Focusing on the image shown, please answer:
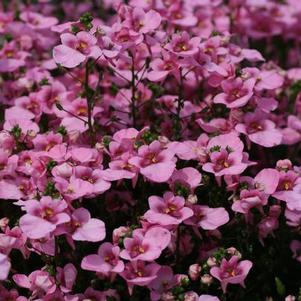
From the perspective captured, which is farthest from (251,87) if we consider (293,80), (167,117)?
(293,80)

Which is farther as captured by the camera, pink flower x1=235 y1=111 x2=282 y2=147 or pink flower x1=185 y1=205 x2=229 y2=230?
pink flower x1=235 y1=111 x2=282 y2=147

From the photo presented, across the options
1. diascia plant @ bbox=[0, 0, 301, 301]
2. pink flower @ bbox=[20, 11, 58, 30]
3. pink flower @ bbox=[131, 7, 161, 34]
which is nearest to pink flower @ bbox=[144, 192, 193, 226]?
diascia plant @ bbox=[0, 0, 301, 301]

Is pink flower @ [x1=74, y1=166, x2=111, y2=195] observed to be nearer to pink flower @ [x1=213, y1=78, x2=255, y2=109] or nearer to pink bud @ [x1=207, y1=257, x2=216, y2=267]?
pink bud @ [x1=207, y1=257, x2=216, y2=267]

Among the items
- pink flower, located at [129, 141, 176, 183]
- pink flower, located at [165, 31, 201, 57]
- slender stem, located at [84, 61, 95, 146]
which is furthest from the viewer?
pink flower, located at [165, 31, 201, 57]

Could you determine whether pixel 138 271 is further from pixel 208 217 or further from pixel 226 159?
pixel 226 159

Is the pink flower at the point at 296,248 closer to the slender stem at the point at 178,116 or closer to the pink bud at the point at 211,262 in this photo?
the pink bud at the point at 211,262

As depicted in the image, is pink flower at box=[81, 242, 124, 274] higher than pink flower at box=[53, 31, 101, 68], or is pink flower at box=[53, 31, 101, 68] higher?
pink flower at box=[53, 31, 101, 68]

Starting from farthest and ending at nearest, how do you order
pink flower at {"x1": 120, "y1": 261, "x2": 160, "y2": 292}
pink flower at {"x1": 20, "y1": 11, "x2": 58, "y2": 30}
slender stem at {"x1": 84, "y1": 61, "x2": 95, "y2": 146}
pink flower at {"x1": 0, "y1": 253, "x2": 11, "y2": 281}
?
pink flower at {"x1": 20, "y1": 11, "x2": 58, "y2": 30}
slender stem at {"x1": 84, "y1": 61, "x2": 95, "y2": 146}
pink flower at {"x1": 120, "y1": 261, "x2": 160, "y2": 292}
pink flower at {"x1": 0, "y1": 253, "x2": 11, "y2": 281}

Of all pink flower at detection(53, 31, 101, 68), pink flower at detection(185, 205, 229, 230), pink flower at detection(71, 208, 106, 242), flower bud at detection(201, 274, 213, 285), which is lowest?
flower bud at detection(201, 274, 213, 285)

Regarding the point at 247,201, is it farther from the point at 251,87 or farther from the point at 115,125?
the point at 115,125
